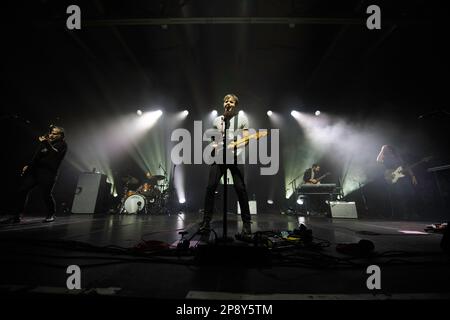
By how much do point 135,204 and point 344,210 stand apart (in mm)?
6563

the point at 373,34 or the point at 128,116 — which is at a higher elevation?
the point at 373,34

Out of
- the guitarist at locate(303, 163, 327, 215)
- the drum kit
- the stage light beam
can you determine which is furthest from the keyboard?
the drum kit

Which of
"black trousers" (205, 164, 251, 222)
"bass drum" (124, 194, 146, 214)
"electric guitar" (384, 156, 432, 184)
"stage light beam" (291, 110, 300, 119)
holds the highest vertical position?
"stage light beam" (291, 110, 300, 119)

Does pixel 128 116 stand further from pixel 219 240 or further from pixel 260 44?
pixel 219 240

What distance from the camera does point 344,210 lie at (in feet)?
18.4

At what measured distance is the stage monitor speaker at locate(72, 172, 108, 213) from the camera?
5754 millimetres

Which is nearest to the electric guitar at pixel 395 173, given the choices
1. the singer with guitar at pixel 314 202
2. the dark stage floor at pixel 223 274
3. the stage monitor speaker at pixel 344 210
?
the stage monitor speaker at pixel 344 210

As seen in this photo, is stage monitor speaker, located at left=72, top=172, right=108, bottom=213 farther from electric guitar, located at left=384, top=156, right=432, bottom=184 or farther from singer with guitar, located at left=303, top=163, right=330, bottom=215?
electric guitar, located at left=384, top=156, right=432, bottom=184

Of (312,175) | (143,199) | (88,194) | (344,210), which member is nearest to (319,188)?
(312,175)

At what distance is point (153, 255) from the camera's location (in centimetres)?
132

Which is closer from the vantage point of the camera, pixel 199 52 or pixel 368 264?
pixel 368 264
